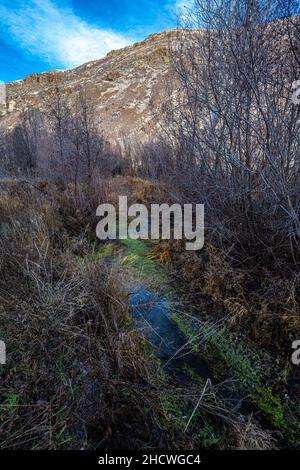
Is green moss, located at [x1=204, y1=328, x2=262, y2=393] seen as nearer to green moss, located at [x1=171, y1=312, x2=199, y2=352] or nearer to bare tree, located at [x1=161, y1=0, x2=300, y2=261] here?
green moss, located at [x1=171, y1=312, x2=199, y2=352]

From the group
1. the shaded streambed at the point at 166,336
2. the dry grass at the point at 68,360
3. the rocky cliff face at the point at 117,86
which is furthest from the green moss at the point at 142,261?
the rocky cliff face at the point at 117,86

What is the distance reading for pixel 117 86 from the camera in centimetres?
2652

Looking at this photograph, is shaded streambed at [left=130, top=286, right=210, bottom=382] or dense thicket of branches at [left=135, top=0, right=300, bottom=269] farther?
dense thicket of branches at [left=135, top=0, right=300, bottom=269]

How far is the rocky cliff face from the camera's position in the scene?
75.2 ft

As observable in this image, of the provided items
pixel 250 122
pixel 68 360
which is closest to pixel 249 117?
pixel 250 122

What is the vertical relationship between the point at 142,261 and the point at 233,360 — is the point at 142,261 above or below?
above

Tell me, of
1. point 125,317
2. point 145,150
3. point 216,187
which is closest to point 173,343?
point 125,317

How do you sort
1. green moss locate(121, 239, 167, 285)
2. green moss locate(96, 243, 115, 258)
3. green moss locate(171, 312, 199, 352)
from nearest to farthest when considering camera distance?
green moss locate(171, 312, 199, 352) < green moss locate(121, 239, 167, 285) < green moss locate(96, 243, 115, 258)

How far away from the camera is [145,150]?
36.9ft

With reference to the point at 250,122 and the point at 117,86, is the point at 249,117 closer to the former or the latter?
the point at 250,122

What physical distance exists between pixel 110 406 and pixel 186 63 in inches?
183

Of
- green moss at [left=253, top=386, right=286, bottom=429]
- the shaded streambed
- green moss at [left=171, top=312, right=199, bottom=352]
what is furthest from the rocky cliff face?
green moss at [left=253, top=386, right=286, bottom=429]

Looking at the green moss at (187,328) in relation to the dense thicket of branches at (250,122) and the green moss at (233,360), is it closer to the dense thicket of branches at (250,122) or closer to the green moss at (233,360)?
the green moss at (233,360)

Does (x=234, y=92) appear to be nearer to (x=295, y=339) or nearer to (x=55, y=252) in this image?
(x=295, y=339)
